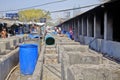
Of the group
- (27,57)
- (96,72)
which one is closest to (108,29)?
(27,57)

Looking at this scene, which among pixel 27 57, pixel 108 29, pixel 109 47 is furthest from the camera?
pixel 108 29

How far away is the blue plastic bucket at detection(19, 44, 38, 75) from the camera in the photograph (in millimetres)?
11680

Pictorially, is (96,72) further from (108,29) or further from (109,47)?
(108,29)

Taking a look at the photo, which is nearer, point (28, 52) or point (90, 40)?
point (28, 52)

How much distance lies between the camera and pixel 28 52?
11.7 m

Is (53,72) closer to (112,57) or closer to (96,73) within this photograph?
(96,73)

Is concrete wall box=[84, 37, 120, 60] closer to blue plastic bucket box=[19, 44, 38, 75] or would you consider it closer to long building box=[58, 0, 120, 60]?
long building box=[58, 0, 120, 60]

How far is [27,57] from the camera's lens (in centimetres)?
1177

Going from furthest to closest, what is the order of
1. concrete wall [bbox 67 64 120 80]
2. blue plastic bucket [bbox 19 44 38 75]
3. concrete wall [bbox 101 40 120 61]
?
concrete wall [bbox 101 40 120 61]
blue plastic bucket [bbox 19 44 38 75]
concrete wall [bbox 67 64 120 80]

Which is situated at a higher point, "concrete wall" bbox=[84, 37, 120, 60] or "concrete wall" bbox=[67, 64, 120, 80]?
"concrete wall" bbox=[67, 64, 120, 80]

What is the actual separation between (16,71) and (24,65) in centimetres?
180

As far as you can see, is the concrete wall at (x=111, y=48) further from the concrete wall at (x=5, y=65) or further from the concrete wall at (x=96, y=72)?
the concrete wall at (x=96, y=72)

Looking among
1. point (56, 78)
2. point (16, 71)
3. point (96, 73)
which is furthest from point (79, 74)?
point (16, 71)

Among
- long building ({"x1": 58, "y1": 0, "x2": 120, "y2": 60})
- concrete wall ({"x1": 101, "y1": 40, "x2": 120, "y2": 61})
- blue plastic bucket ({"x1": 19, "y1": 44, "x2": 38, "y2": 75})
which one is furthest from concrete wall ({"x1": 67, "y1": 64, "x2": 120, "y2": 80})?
concrete wall ({"x1": 101, "y1": 40, "x2": 120, "y2": 61})
